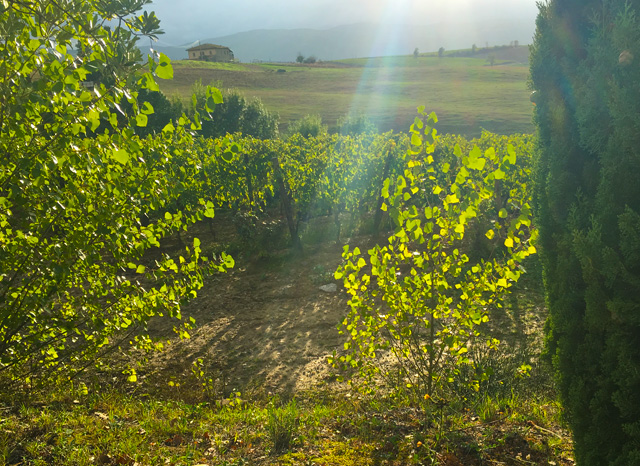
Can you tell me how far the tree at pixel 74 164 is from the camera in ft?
7.41

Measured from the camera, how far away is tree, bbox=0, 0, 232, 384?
88.9 inches

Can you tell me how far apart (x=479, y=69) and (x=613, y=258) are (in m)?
80.4

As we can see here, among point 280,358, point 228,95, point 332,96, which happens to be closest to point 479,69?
point 332,96

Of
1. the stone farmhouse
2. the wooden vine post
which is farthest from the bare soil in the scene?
the stone farmhouse

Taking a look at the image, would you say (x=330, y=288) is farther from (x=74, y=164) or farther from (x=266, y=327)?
(x=74, y=164)

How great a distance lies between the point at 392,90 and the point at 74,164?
60186mm

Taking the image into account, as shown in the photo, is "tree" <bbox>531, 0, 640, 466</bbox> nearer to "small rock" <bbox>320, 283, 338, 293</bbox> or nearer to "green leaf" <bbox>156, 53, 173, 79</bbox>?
"green leaf" <bbox>156, 53, 173, 79</bbox>

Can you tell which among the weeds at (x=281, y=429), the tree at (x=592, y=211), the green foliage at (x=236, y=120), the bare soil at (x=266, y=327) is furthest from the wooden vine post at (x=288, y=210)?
the green foliage at (x=236, y=120)

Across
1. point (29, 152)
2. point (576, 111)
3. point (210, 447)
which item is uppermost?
point (576, 111)

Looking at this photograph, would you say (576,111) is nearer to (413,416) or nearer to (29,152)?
(413,416)

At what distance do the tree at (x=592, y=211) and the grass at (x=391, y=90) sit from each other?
3218 cm

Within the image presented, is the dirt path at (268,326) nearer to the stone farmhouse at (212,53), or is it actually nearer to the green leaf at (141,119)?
the green leaf at (141,119)

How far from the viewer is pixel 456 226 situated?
3.25m

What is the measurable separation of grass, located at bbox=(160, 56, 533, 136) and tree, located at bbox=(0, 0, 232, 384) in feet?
105
